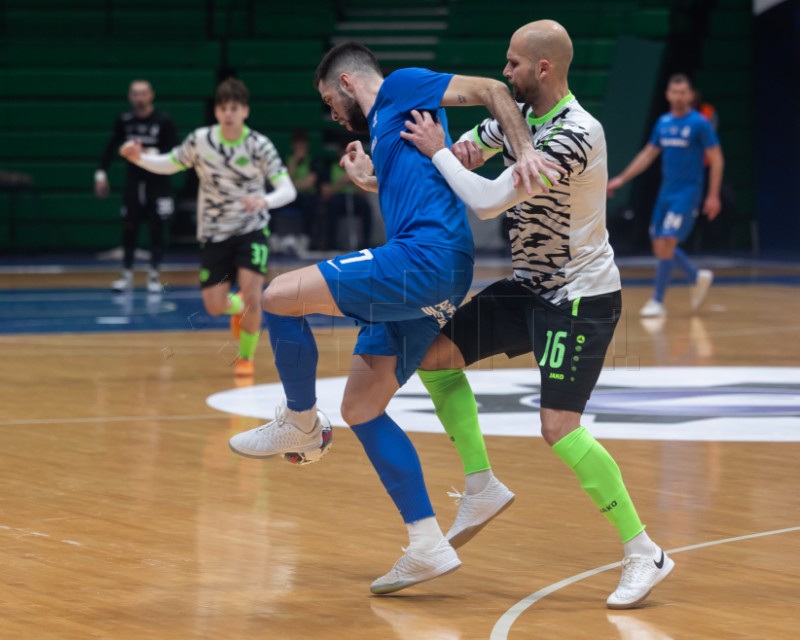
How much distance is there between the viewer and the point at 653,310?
41.7 feet

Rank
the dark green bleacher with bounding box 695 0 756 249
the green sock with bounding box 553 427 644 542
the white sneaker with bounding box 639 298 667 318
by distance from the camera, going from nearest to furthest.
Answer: the green sock with bounding box 553 427 644 542, the white sneaker with bounding box 639 298 667 318, the dark green bleacher with bounding box 695 0 756 249

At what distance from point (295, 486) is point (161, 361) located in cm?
415

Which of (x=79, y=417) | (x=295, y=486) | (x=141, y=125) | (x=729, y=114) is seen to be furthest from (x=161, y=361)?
(x=729, y=114)

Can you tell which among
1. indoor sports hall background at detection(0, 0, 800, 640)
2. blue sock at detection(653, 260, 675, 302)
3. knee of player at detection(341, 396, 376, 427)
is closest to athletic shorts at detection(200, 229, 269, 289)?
indoor sports hall background at detection(0, 0, 800, 640)

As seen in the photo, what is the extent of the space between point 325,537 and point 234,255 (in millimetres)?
4714

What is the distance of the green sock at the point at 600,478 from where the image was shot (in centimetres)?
436

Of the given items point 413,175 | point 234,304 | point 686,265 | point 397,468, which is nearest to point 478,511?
point 397,468

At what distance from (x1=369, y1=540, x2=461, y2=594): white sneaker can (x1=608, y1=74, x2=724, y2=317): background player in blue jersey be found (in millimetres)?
8528

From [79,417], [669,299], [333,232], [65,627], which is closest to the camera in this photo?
[65,627]

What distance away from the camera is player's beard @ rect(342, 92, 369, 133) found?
4.49 metres

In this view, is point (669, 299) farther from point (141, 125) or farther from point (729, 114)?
point (729, 114)

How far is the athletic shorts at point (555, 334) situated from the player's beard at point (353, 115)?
0.70 m

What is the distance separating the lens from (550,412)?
14.4ft

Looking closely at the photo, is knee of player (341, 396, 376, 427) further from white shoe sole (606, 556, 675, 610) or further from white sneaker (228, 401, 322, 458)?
white shoe sole (606, 556, 675, 610)
